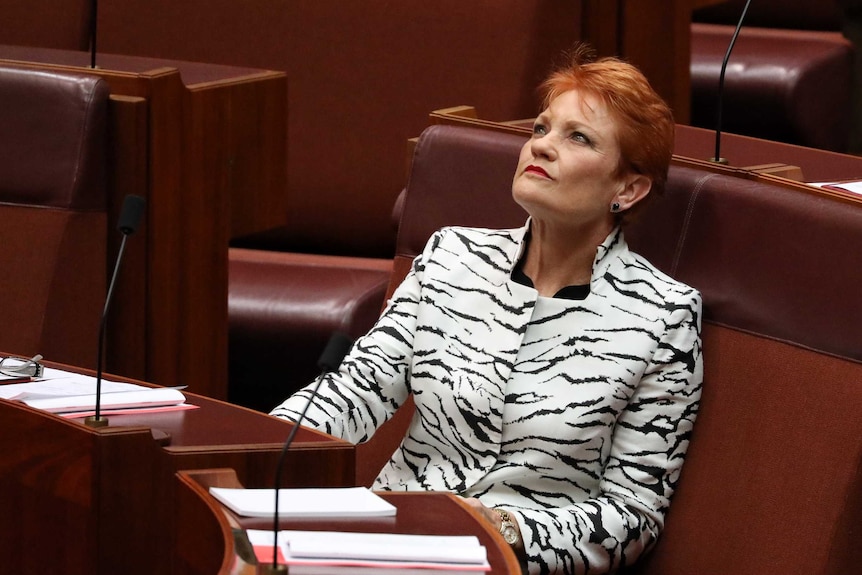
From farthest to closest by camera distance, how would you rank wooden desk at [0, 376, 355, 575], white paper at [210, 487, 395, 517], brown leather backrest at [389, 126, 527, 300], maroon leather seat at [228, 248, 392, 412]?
1. maroon leather seat at [228, 248, 392, 412]
2. brown leather backrest at [389, 126, 527, 300]
3. wooden desk at [0, 376, 355, 575]
4. white paper at [210, 487, 395, 517]

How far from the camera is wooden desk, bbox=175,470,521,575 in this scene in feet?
4.29

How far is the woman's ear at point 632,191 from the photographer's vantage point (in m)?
1.87

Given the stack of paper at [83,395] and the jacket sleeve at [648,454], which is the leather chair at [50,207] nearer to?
the stack of paper at [83,395]

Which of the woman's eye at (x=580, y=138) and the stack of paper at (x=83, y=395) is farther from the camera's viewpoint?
the woman's eye at (x=580, y=138)

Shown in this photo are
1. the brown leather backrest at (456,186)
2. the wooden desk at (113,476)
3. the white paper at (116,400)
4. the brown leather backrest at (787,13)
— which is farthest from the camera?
the brown leather backrest at (787,13)

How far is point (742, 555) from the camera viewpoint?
1.76 meters

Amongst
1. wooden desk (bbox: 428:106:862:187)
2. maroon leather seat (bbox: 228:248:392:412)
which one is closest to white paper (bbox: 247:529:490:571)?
wooden desk (bbox: 428:106:862:187)

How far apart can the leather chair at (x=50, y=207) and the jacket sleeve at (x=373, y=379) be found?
627 millimetres

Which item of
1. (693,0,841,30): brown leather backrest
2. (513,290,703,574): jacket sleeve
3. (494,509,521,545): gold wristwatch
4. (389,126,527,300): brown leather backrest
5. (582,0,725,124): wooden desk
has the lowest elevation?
(494,509,521,545): gold wristwatch

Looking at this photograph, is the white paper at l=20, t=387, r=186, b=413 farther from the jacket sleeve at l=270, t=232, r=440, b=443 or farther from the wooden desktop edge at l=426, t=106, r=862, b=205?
the wooden desktop edge at l=426, t=106, r=862, b=205

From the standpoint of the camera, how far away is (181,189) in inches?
98.7

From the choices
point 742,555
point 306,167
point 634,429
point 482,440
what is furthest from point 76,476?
point 306,167

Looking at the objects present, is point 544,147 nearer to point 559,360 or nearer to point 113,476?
point 559,360

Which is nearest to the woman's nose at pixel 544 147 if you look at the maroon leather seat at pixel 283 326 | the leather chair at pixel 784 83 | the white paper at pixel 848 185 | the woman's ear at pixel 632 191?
the woman's ear at pixel 632 191
